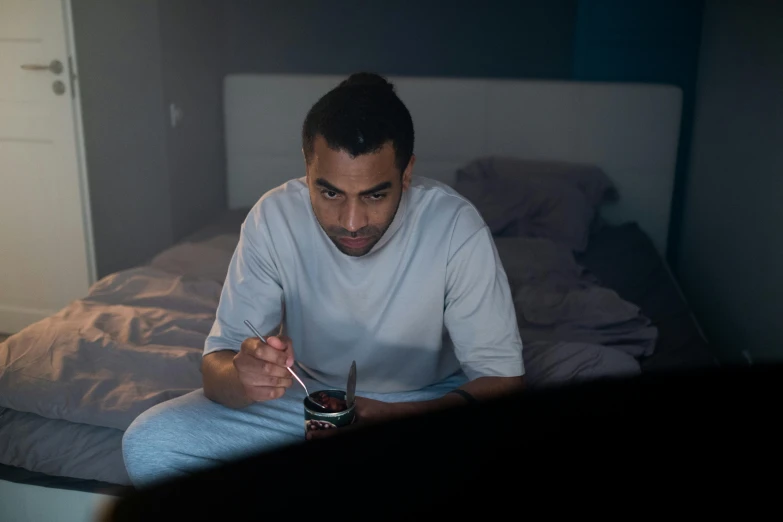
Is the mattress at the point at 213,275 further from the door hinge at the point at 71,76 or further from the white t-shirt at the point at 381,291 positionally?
the door hinge at the point at 71,76

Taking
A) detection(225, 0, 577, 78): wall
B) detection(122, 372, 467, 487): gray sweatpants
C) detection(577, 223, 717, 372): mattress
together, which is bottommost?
detection(577, 223, 717, 372): mattress

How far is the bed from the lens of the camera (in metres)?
1.63

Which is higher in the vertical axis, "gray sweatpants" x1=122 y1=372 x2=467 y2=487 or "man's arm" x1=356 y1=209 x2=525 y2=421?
"man's arm" x1=356 y1=209 x2=525 y2=421

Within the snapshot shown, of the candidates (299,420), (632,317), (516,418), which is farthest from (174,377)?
(516,418)

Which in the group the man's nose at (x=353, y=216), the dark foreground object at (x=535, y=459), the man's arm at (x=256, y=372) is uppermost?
the dark foreground object at (x=535, y=459)

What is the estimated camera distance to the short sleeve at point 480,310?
4.79ft

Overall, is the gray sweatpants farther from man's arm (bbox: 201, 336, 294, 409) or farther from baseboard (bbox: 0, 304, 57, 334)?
baseboard (bbox: 0, 304, 57, 334)

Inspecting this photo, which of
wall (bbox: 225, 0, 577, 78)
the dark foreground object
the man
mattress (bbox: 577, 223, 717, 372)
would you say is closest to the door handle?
wall (bbox: 225, 0, 577, 78)

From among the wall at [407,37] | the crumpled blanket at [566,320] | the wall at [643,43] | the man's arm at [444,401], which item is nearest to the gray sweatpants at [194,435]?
the man's arm at [444,401]

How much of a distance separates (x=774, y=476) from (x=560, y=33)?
3.42 metres

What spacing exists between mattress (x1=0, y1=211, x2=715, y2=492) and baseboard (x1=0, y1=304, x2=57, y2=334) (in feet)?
2.62

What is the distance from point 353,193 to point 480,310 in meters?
0.33

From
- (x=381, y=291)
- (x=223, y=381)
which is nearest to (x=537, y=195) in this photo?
(x=381, y=291)

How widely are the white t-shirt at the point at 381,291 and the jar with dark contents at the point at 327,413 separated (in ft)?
1.34
